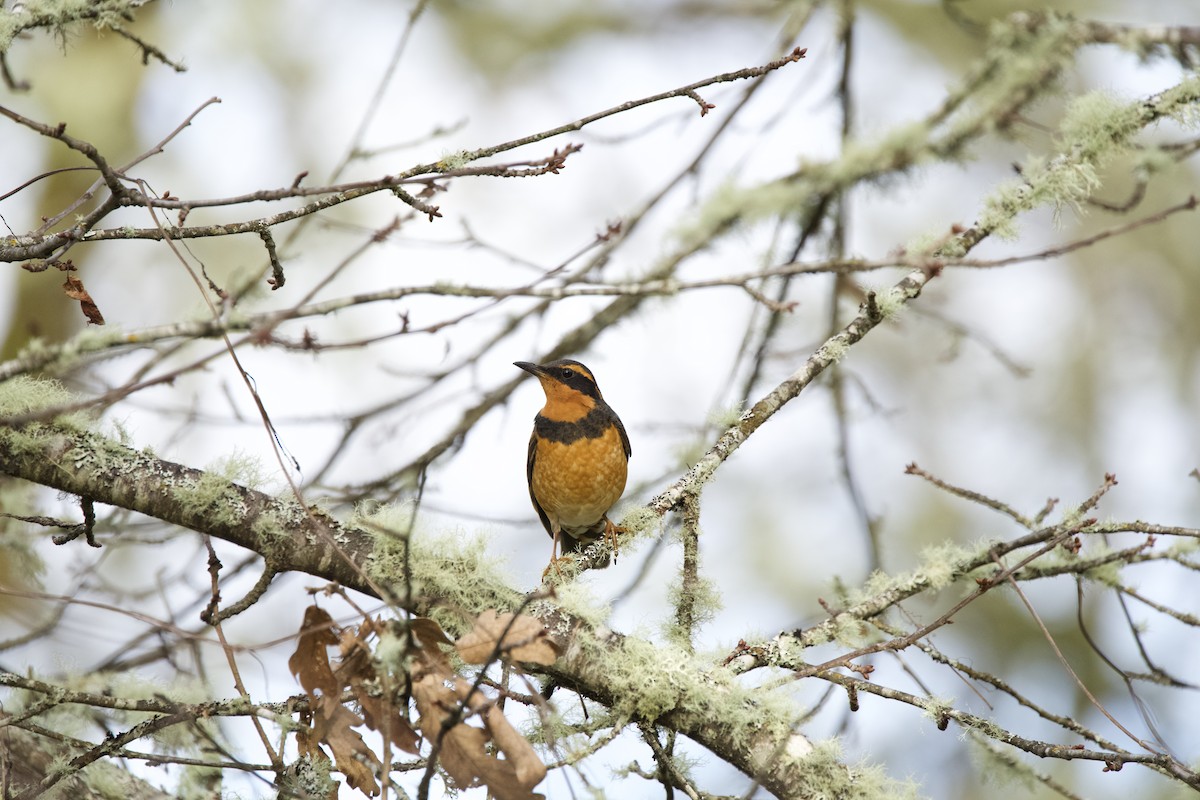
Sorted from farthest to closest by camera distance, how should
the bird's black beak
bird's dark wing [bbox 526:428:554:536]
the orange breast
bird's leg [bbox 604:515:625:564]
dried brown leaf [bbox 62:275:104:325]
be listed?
bird's dark wing [bbox 526:428:554:536]
the orange breast
the bird's black beak
bird's leg [bbox 604:515:625:564]
dried brown leaf [bbox 62:275:104:325]

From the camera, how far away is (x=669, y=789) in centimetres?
287

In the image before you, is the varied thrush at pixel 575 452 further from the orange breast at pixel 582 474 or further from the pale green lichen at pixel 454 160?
the pale green lichen at pixel 454 160

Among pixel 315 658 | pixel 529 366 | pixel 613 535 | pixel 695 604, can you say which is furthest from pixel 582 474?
pixel 315 658

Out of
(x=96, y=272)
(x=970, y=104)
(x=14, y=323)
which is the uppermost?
(x=96, y=272)

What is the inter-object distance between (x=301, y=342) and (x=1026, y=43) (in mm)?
4420

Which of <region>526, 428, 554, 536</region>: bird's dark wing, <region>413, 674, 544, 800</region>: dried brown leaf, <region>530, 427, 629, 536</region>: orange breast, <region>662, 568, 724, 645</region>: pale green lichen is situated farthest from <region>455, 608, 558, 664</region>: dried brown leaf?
<region>526, 428, 554, 536</region>: bird's dark wing

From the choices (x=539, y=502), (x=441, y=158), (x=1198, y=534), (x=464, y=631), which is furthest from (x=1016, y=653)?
(x=441, y=158)

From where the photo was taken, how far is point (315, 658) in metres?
2.72

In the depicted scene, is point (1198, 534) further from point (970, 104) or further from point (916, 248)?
point (970, 104)

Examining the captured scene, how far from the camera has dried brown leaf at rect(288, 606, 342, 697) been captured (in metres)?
2.69

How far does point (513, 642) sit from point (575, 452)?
2900 mm

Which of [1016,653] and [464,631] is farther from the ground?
[1016,653]

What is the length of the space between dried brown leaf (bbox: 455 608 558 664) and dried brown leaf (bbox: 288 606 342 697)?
36 centimetres

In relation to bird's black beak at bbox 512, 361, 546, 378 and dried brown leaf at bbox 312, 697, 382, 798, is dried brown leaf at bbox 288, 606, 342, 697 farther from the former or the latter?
bird's black beak at bbox 512, 361, 546, 378
